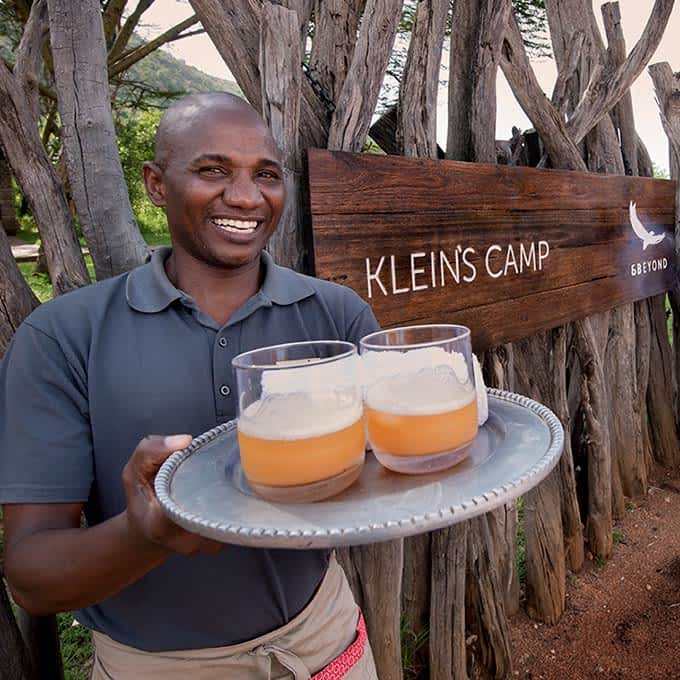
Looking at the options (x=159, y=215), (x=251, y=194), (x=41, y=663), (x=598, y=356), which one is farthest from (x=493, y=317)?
(x=159, y=215)

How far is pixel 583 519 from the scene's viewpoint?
3.44 metres

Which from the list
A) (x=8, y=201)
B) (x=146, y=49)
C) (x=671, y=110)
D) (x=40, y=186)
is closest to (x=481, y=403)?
(x=40, y=186)

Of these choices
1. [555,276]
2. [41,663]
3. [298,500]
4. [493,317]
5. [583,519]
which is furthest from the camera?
[583,519]

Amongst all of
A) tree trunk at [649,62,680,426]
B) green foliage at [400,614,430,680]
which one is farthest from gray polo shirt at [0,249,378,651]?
tree trunk at [649,62,680,426]

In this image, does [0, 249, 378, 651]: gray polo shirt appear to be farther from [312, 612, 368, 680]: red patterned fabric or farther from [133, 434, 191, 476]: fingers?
[133, 434, 191, 476]: fingers

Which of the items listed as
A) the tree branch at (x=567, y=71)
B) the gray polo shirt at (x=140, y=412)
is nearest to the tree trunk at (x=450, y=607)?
the gray polo shirt at (x=140, y=412)

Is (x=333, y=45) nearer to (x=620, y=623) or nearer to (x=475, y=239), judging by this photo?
(x=475, y=239)

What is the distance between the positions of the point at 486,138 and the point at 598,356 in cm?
143

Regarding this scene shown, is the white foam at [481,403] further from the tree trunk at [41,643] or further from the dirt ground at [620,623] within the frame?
the dirt ground at [620,623]

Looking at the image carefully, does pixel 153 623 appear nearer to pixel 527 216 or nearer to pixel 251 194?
pixel 251 194

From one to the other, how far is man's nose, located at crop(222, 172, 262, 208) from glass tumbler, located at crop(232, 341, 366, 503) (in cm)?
43

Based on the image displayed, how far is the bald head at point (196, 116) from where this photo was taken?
118 centimetres

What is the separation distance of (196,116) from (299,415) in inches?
27.8

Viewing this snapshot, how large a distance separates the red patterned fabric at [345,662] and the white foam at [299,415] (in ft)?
2.38
